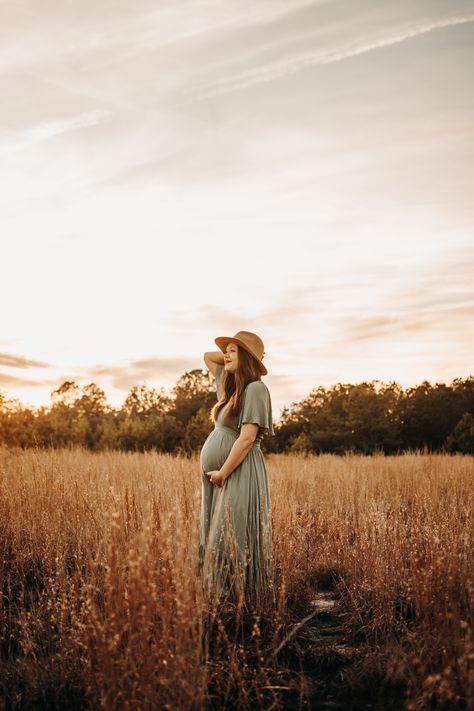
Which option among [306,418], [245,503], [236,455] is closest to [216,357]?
[236,455]

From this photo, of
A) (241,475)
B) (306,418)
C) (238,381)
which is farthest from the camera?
(306,418)

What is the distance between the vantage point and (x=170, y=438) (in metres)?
23.6

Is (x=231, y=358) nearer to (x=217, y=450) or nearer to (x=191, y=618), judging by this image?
(x=217, y=450)

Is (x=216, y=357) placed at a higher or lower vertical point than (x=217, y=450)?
higher

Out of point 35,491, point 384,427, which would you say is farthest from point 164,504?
point 384,427

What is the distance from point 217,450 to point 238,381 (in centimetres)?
54

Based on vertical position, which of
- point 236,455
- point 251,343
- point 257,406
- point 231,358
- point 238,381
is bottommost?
point 236,455

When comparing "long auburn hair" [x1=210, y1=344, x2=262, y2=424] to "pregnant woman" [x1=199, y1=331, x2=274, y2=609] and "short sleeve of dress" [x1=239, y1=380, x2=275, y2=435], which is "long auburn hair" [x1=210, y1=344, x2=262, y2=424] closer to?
"pregnant woman" [x1=199, y1=331, x2=274, y2=609]

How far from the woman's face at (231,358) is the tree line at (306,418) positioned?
18018mm

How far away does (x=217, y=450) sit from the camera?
4.32 m

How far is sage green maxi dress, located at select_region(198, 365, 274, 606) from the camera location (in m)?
4.15

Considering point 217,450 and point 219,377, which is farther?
point 219,377

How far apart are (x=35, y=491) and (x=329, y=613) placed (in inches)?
143

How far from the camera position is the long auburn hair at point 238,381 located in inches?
172
